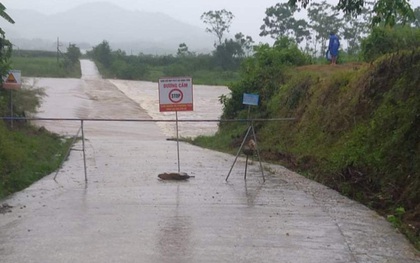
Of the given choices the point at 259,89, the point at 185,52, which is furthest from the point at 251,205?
the point at 185,52

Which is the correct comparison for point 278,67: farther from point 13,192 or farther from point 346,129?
point 13,192

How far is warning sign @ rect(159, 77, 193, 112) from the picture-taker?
14.5 meters

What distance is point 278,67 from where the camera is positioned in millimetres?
26328

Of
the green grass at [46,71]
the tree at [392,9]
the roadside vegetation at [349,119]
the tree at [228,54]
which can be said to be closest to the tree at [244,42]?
the tree at [228,54]

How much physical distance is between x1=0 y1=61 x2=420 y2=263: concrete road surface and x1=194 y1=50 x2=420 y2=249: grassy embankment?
0.50m

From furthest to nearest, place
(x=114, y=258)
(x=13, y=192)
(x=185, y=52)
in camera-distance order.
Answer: (x=185, y=52) < (x=13, y=192) < (x=114, y=258)

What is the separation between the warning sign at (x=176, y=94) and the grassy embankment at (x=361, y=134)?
353cm

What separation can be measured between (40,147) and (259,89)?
10359 mm

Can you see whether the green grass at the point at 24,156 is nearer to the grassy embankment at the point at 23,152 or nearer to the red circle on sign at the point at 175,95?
the grassy embankment at the point at 23,152

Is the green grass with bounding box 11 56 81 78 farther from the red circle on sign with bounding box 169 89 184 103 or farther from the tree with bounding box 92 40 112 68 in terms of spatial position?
the red circle on sign with bounding box 169 89 184 103

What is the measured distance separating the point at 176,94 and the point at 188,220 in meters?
5.45

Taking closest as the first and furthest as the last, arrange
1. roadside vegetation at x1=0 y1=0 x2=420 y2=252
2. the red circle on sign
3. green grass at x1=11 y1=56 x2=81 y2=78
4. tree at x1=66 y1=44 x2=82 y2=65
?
roadside vegetation at x1=0 y1=0 x2=420 y2=252, the red circle on sign, green grass at x1=11 y1=56 x2=81 y2=78, tree at x1=66 y1=44 x2=82 y2=65

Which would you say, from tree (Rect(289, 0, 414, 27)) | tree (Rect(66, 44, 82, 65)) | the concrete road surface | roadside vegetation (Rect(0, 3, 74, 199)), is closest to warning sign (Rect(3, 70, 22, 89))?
roadside vegetation (Rect(0, 3, 74, 199))

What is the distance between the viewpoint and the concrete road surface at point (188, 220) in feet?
25.7
